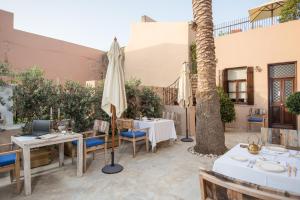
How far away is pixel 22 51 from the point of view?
31.2ft

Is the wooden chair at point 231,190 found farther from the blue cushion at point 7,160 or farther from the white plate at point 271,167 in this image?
the blue cushion at point 7,160

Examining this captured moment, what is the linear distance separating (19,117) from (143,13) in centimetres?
1033

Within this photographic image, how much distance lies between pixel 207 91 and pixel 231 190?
155 inches

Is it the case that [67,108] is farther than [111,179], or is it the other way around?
[67,108]

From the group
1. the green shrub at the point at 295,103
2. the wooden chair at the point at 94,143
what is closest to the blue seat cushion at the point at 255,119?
the green shrub at the point at 295,103

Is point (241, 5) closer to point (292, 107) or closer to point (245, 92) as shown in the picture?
point (245, 92)

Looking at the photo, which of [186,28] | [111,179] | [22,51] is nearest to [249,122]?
[186,28]

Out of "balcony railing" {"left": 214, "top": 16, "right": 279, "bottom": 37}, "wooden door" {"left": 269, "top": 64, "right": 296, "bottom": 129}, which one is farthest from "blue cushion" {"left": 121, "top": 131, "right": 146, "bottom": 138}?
"balcony railing" {"left": 214, "top": 16, "right": 279, "bottom": 37}

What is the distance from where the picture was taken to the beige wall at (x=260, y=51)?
8.11 m

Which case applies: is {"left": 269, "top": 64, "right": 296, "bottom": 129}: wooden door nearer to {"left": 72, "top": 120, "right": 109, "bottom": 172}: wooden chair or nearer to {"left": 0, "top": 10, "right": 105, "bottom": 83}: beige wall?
{"left": 72, "top": 120, "right": 109, "bottom": 172}: wooden chair

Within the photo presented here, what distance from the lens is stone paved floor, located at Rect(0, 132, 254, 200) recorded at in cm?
308

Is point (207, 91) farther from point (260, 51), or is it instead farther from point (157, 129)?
point (260, 51)

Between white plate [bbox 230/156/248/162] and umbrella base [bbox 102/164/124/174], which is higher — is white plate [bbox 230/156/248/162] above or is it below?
above

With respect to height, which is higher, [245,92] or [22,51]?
[22,51]
